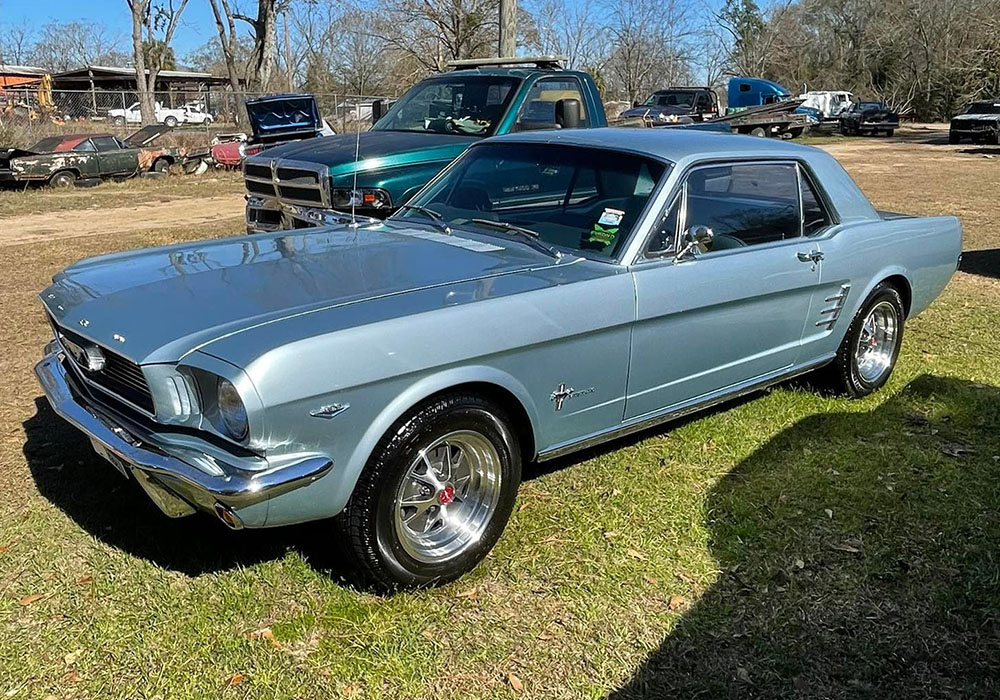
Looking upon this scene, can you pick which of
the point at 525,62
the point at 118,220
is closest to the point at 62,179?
the point at 118,220

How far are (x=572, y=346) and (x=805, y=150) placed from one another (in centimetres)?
233

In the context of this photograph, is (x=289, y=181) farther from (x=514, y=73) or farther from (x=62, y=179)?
(x=62, y=179)

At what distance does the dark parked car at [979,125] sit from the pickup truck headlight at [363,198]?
28.6 meters

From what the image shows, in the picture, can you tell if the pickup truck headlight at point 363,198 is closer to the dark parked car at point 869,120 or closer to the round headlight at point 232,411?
the round headlight at point 232,411

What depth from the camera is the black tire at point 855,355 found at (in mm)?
4938

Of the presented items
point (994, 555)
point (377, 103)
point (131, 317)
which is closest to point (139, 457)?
point (131, 317)

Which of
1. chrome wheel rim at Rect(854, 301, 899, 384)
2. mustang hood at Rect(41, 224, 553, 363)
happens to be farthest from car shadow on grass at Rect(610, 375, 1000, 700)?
mustang hood at Rect(41, 224, 553, 363)

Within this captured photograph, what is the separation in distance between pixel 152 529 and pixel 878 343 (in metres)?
4.27

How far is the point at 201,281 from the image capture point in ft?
10.9

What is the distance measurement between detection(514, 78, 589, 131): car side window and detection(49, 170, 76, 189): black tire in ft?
44.7

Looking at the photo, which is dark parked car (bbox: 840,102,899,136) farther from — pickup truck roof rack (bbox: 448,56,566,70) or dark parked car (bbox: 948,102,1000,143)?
pickup truck roof rack (bbox: 448,56,566,70)

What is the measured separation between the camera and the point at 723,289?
3.95 metres

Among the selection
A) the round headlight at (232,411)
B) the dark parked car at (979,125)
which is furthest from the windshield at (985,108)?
the round headlight at (232,411)

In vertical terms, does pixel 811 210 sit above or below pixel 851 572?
above
